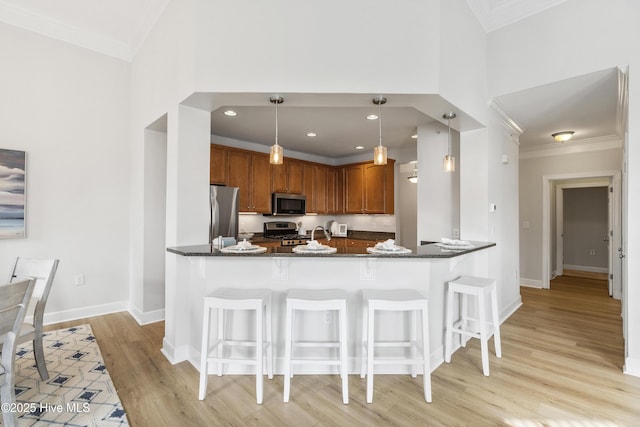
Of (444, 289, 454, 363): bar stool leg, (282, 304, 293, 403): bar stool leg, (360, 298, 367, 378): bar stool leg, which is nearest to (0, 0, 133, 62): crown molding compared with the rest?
(282, 304, 293, 403): bar stool leg

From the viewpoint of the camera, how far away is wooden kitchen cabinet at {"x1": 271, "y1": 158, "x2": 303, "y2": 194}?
5336 mm

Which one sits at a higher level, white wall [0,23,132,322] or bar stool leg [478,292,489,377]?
white wall [0,23,132,322]

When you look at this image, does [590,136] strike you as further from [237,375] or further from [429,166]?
[237,375]

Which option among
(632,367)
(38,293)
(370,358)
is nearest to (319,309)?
(370,358)

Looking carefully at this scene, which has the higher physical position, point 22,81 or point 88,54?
point 88,54

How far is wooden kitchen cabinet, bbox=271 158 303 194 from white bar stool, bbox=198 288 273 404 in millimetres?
3189

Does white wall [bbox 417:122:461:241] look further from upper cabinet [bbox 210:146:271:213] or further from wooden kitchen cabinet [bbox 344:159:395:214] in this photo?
upper cabinet [bbox 210:146:271:213]

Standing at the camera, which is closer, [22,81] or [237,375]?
[237,375]

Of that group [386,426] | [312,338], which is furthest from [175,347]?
[386,426]

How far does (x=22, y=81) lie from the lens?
3.25 meters

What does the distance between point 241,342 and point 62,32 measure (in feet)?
13.0

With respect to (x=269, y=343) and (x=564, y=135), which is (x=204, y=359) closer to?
(x=269, y=343)

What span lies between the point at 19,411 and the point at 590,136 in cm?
722

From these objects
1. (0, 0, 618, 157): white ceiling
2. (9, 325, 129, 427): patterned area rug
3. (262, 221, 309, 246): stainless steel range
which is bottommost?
(9, 325, 129, 427): patterned area rug
